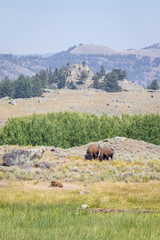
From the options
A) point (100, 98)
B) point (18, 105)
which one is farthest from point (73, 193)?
point (100, 98)

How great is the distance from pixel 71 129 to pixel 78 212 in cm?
3405

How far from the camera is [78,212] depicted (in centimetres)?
1065

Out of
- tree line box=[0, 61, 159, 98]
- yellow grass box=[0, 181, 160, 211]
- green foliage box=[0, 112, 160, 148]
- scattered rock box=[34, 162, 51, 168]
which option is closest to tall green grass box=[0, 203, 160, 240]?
yellow grass box=[0, 181, 160, 211]

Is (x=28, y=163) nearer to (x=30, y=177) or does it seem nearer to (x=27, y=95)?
(x=30, y=177)

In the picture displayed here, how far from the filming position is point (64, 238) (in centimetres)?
674

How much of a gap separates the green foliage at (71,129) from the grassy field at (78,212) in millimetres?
22282

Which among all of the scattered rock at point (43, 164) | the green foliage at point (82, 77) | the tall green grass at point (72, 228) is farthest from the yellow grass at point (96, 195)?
the green foliage at point (82, 77)

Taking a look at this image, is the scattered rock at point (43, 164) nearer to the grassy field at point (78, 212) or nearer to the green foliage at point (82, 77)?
the grassy field at point (78, 212)

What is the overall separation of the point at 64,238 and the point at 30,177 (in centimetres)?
1566

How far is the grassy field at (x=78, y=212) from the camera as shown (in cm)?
721

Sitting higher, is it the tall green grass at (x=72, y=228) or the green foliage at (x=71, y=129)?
the tall green grass at (x=72, y=228)

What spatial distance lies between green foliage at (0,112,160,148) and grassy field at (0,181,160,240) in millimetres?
22282

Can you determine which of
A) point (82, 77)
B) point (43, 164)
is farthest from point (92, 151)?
point (82, 77)

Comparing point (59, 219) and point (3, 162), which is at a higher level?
point (59, 219)
